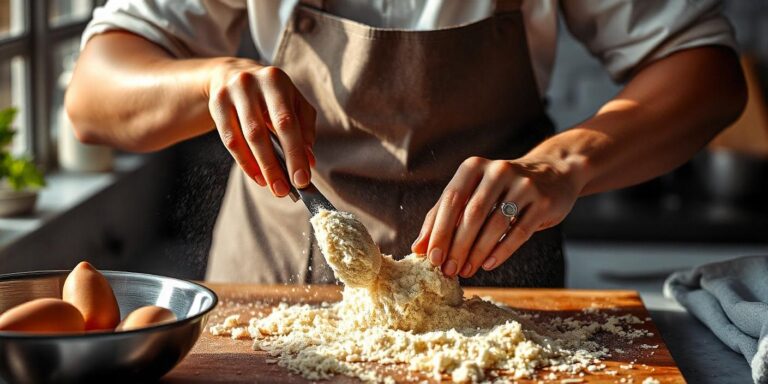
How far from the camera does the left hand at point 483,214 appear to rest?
119 centimetres

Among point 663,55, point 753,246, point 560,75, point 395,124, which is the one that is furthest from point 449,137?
point 560,75

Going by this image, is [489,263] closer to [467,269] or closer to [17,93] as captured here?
[467,269]

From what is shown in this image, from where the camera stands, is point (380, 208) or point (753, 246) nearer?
point (380, 208)

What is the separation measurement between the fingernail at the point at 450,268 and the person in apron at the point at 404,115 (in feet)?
0.61

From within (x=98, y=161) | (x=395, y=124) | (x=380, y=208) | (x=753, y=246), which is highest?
(x=395, y=124)

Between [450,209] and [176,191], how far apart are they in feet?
3.57

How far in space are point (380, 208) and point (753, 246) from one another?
197cm

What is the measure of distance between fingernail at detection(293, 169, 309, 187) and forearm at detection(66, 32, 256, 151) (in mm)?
201

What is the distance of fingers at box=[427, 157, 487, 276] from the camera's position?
1.19m

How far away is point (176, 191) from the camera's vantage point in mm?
2148

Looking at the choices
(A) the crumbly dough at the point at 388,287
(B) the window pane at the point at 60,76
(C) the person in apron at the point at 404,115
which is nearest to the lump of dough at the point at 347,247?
(A) the crumbly dough at the point at 388,287

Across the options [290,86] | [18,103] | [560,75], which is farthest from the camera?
[560,75]

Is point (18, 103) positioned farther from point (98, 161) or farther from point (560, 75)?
point (560, 75)

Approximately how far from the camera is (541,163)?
4.20ft
